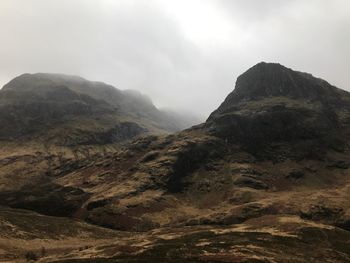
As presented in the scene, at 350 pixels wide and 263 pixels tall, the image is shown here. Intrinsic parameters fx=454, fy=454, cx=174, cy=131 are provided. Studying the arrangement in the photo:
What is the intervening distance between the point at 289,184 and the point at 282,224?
62.4 m

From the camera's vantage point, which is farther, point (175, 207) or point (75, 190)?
point (75, 190)

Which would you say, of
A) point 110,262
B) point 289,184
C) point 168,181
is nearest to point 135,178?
point 168,181

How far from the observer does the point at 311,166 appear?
199 meters

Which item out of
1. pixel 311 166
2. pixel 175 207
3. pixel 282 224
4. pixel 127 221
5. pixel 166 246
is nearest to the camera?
pixel 166 246

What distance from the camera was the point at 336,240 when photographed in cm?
11269

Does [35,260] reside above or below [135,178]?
below

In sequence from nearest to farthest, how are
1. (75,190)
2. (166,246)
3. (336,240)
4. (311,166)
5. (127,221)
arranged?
(166,246) < (336,240) < (127,221) < (75,190) < (311,166)

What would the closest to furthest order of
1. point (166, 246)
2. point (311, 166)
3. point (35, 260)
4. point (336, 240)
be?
point (35, 260)
point (166, 246)
point (336, 240)
point (311, 166)

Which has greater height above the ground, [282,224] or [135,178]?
[135,178]

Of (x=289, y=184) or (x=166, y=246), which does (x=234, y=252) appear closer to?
(x=166, y=246)

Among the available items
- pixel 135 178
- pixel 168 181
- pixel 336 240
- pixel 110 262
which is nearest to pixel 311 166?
pixel 168 181

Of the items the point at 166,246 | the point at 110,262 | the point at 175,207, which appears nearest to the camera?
the point at 110,262

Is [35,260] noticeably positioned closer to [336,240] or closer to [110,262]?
[110,262]

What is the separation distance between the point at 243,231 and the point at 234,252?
30.0 m
